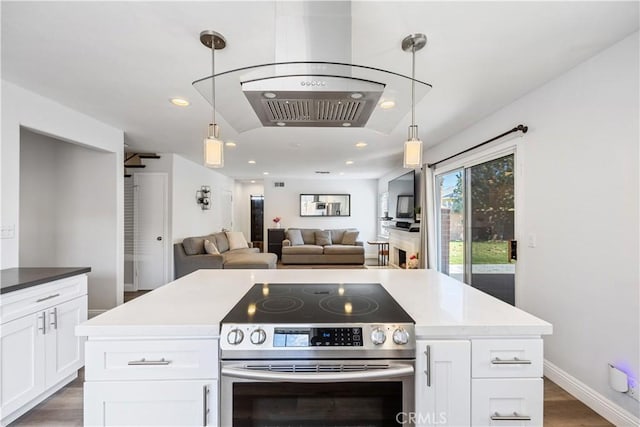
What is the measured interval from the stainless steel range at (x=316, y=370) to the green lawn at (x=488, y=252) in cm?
230

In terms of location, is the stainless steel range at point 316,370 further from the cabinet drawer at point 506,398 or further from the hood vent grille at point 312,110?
the hood vent grille at point 312,110

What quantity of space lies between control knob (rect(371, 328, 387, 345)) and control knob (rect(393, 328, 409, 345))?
0.13ft

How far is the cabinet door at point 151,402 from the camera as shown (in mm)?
1068

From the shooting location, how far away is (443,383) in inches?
42.9

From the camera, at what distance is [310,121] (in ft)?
4.84

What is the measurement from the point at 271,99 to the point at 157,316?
1047 mm

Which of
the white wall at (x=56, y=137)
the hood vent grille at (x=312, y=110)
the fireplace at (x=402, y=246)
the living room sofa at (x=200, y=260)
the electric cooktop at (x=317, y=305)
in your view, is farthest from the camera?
the fireplace at (x=402, y=246)

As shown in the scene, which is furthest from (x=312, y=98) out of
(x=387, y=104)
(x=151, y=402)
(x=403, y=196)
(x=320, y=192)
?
(x=320, y=192)

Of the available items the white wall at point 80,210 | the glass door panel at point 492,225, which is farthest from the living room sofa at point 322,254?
the white wall at point 80,210

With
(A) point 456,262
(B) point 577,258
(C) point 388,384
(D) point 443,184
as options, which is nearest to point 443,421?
(C) point 388,384

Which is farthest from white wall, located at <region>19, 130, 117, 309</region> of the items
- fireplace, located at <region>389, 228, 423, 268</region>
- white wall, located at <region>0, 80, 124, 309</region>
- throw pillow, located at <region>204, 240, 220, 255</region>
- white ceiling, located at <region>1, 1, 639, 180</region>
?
fireplace, located at <region>389, 228, 423, 268</region>

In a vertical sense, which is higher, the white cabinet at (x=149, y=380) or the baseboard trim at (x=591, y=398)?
the white cabinet at (x=149, y=380)

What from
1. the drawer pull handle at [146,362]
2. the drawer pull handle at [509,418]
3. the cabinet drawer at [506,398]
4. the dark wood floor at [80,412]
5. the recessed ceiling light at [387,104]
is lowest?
the dark wood floor at [80,412]

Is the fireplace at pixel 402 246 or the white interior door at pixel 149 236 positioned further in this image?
the fireplace at pixel 402 246
